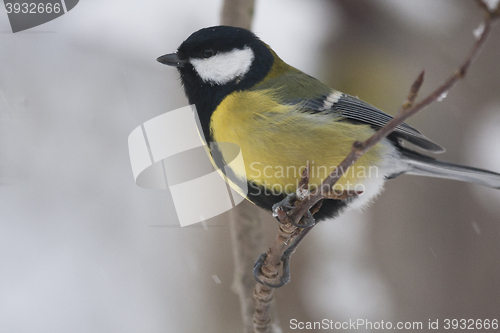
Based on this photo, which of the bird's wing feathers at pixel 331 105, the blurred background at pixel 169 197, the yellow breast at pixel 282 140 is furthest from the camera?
the blurred background at pixel 169 197

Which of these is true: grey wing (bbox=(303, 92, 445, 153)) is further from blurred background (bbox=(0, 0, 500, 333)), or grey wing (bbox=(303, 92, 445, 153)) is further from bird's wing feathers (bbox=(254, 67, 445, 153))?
blurred background (bbox=(0, 0, 500, 333))

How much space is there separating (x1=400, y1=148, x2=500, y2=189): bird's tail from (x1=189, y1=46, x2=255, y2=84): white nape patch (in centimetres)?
87

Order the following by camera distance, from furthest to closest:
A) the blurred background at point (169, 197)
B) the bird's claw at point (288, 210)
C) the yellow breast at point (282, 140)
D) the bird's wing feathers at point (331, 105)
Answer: the blurred background at point (169, 197) → the bird's wing feathers at point (331, 105) → the yellow breast at point (282, 140) → the bird's claw at point (288, 210)

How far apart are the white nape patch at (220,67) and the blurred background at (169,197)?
91 cm

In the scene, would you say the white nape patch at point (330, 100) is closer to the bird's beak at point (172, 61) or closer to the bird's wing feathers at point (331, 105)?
the bird's wing feathers at point (331, 105)

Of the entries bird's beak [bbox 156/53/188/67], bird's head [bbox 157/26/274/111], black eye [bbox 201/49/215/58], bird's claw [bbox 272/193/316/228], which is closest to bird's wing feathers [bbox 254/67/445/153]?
bird's head [bbox 157/26/274/111]

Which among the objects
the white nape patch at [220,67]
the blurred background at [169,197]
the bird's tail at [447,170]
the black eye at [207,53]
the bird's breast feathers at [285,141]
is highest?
the black eye at [207,53]

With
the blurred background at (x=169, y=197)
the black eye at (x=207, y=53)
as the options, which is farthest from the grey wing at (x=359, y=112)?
the blurred background at (x=169, y=197)

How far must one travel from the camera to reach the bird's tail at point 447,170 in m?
1.59

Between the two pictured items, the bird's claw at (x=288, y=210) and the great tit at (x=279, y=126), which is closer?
the bird's claw at (x=288, y=210)

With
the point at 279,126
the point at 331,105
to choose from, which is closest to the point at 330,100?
the point at 331,105

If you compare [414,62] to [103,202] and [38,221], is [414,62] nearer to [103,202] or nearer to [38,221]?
[103,202]

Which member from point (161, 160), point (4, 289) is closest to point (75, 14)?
point (161, 160)

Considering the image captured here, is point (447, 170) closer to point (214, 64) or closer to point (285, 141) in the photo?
point (285, 141)
